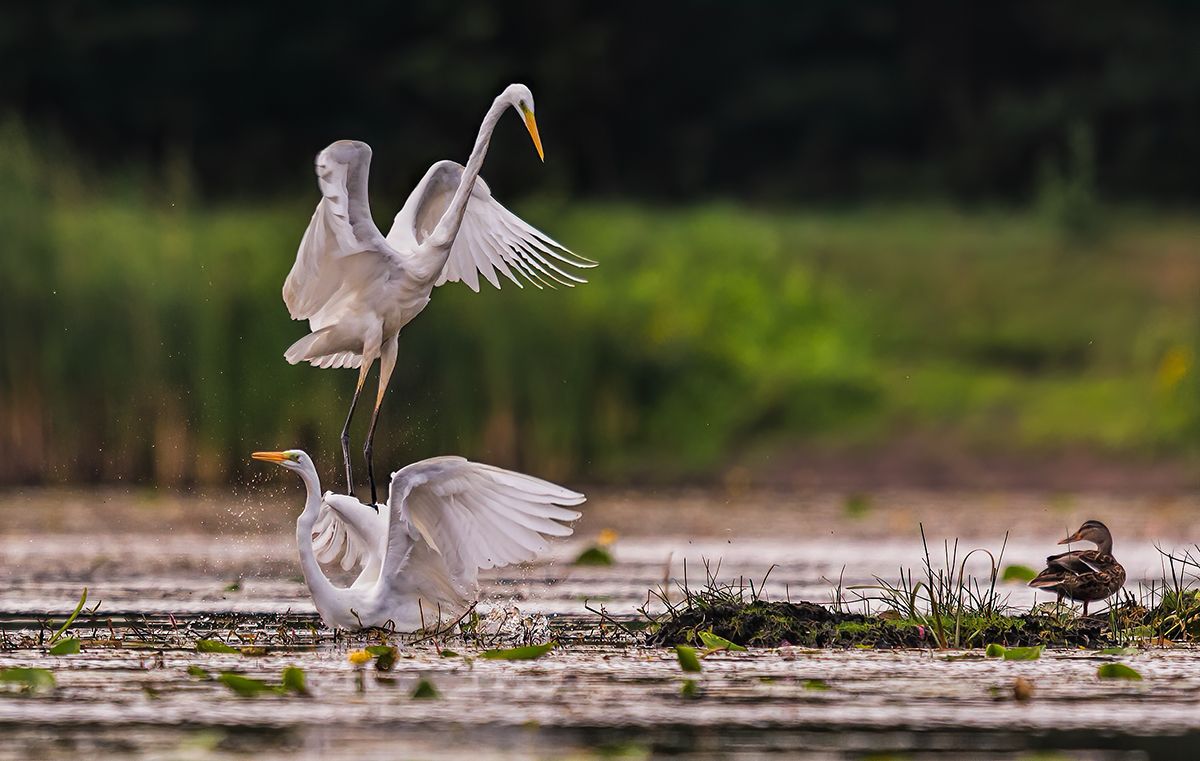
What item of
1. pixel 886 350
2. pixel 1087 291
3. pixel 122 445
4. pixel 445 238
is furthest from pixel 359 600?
pixel 1087 291

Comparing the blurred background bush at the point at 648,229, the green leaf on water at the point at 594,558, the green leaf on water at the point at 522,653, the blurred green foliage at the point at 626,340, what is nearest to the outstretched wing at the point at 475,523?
the green leaf on water at the point at 522,653

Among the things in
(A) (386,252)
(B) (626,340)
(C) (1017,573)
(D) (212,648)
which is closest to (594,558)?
(C) (1017,573)

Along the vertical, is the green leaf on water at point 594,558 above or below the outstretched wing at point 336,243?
below

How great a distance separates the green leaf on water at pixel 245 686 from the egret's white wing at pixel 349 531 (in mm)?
1449

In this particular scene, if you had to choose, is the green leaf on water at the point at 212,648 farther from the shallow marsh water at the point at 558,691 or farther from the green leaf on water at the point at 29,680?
the green leaf on water at the point at 29,680

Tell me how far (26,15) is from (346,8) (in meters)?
3.57

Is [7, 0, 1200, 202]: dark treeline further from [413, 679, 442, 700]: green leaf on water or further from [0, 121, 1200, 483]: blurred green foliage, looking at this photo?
[413, 679, 442, 700]: green leaf on water

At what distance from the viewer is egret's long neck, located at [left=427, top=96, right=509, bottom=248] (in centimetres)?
825

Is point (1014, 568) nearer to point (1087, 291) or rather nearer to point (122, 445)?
point (122, 445)

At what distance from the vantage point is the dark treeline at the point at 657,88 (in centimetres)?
2502

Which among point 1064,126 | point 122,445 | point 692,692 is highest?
point 1064,126

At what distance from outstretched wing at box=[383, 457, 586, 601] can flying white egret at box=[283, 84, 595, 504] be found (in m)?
0.91

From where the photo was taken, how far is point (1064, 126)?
24.8 meters

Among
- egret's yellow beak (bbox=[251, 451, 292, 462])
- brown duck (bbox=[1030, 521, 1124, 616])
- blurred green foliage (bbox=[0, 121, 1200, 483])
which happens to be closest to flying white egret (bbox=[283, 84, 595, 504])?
egret's yellow beak (bbox=[251, 451, 292, 462])
